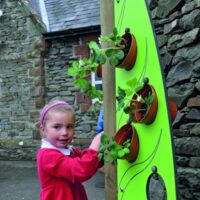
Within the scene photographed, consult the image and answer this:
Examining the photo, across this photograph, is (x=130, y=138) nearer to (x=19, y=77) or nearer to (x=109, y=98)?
(x=109, y=98)

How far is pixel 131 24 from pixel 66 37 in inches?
286

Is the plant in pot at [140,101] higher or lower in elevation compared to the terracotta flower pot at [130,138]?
higher

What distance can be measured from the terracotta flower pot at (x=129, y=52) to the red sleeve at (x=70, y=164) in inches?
18.0

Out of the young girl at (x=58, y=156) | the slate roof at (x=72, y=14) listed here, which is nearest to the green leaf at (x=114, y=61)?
the young girl at (x=58, y=156)

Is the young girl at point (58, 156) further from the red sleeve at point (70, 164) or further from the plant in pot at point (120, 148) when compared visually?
the plant in pot at point (120, 148)

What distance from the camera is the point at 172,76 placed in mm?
2986

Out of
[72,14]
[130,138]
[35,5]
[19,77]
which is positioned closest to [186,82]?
[130,138]

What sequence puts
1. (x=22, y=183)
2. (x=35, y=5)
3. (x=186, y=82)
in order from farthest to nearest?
(x=35, y=5) < (x=22, y=183) < (x=186, y=82)

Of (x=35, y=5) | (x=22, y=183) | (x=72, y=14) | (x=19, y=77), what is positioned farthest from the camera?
(x=35, y=5)

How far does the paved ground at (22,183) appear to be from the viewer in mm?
5992

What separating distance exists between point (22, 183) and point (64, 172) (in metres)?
5.55

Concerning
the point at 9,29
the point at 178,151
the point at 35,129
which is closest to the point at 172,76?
the point at 178,151

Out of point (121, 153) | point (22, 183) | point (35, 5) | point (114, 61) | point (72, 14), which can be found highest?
point (35, 5)

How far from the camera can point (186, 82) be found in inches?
113
